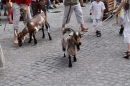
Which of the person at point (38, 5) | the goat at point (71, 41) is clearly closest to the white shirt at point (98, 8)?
the person at point (38, 5)

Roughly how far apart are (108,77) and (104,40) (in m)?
2.93

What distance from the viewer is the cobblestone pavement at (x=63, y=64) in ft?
17.8

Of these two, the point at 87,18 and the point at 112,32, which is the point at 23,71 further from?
the point at 87,18

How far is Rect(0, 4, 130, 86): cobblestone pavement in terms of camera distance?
5.41m

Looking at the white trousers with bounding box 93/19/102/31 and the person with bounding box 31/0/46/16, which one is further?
the person with bounding box 31/0/46/16

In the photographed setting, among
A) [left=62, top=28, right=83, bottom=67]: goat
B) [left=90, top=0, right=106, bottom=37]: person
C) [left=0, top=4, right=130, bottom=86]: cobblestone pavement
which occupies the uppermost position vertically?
[left=90, top=0, right=106, bottom=37]: person

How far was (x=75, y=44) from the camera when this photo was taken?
6.14m

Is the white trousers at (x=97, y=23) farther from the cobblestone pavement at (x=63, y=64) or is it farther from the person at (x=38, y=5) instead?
the person at (x=38, y=5)

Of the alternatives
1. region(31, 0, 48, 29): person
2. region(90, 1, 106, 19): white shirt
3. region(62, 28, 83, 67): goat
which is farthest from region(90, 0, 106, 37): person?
region(62, 28, 83, 67): goat

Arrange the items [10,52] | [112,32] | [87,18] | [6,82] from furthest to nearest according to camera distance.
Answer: [87,18] → [112,32] → [10,52] → [6,82]

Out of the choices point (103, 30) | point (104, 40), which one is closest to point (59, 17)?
point (103, 30)

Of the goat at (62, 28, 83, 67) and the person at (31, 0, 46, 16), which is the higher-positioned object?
the person at (31, 0, 46, 16)

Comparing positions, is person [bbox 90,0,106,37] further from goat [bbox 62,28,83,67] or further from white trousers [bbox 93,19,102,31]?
goat [bbox 62,28,83,67]

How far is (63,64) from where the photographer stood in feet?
20.9
